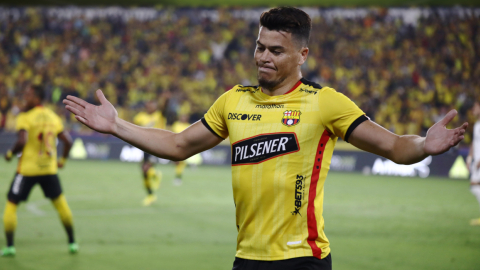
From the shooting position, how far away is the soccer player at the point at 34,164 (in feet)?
24.9

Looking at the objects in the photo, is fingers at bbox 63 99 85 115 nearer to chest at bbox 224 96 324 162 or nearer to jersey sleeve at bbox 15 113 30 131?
chest at bbox 224 96 324 162

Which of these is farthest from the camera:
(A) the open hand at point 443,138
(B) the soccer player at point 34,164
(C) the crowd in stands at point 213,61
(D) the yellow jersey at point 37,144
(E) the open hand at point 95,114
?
(C) the crowd in stands at point 213,61

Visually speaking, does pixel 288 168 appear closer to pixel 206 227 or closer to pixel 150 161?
pixel 206 227

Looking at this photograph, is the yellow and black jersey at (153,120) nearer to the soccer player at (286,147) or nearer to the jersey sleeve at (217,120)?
the jersey sleeve at (217,120)

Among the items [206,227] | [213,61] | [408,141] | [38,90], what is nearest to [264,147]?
[408,141]

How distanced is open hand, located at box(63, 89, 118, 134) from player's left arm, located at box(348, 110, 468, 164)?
1.45 metres

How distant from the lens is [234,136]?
9.96 feet

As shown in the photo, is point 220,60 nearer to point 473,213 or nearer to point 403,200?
point 403,200

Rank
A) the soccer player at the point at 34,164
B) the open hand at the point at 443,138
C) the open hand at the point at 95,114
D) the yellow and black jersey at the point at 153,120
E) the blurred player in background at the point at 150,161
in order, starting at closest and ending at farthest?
the open hand at the point at 443,138 → the open hand at the point at 95,114 → the soccer player at the point at 34,164 → the blurred player in background at the point at 150,161 → the yellow and black jersey at the point at 153,120

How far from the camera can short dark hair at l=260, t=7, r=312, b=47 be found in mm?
2900

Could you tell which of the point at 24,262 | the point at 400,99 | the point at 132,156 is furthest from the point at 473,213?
the point at 132,156

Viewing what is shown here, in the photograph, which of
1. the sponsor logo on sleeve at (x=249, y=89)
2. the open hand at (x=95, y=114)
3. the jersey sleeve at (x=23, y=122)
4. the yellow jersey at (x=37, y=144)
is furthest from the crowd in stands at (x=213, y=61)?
the open hand at (x=95, y=114)

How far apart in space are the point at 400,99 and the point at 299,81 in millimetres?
22465

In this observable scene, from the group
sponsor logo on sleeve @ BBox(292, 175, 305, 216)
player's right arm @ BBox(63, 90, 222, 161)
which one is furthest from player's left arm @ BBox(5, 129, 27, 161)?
sponsor logo on sleeve @ BBox(292, 175, 305, 216)
